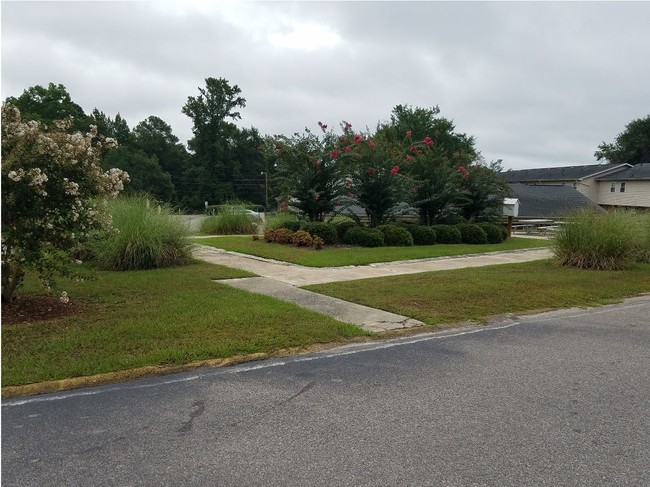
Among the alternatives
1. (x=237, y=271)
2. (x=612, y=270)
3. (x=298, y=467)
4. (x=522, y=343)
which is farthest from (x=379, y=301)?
(x=612, y=270)

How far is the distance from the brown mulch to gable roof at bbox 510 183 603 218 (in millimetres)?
29996

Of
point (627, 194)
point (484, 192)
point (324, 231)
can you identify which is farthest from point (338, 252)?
point (627, 194)

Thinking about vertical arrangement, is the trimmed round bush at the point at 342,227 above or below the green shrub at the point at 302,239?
above

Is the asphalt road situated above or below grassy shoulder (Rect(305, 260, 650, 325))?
below

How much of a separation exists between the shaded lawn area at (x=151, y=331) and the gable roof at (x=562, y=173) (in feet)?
141

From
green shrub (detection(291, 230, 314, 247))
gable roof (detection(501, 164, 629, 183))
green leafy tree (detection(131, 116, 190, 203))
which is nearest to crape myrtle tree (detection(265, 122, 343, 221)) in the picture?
green shrub (detection(291, 230, 314, 247))

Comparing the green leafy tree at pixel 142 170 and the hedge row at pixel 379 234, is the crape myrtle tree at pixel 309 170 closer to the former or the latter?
the hedge row at pixel 379 234

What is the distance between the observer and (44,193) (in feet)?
19.1

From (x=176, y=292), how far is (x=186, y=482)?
558 centimetres

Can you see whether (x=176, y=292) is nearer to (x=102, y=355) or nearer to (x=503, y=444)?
(x=102, y=355)

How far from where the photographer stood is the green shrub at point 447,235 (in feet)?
59.5

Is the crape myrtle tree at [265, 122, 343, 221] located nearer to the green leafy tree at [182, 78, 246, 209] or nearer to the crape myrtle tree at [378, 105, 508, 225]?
the crape myrtle tree at [378, 105, 508, 225]

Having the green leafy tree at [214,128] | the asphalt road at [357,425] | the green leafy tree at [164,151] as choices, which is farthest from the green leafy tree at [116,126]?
the asphalt road at [357,425]

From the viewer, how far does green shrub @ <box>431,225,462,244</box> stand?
1812 centimetres
